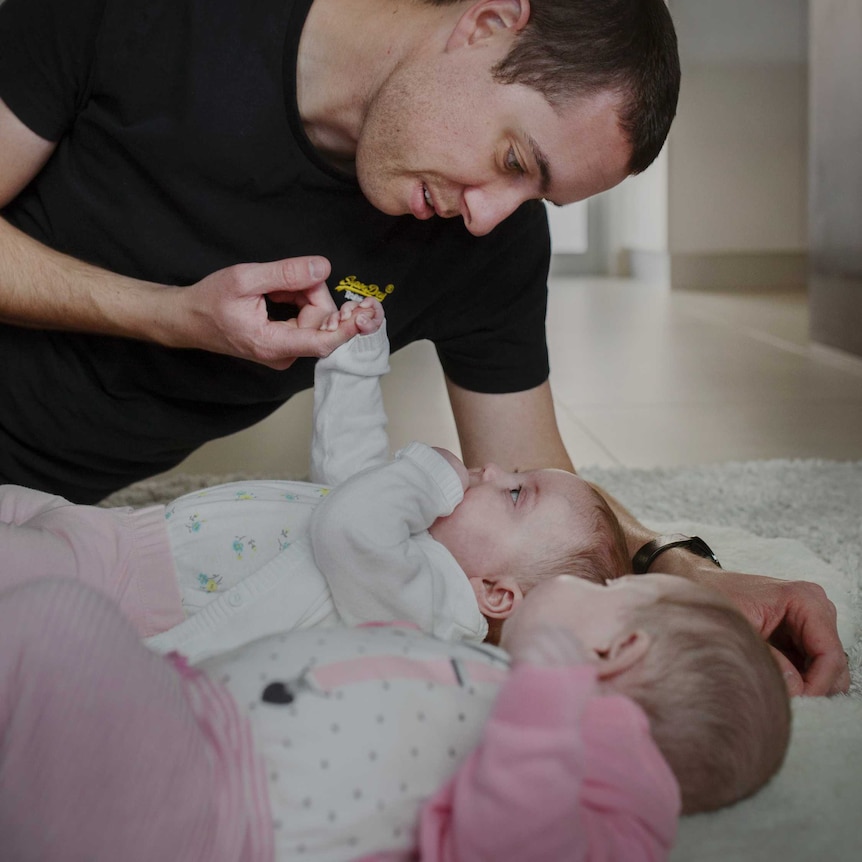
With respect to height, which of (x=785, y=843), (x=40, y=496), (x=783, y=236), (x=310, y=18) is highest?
(x=310, y=18)

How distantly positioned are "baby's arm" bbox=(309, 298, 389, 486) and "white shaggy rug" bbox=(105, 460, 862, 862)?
1.79ft

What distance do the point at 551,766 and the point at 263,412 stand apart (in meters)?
1.03

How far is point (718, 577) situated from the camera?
Answer: 46.9 inches

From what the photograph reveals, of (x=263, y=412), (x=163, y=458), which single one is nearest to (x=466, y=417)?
(x=263, y=412)

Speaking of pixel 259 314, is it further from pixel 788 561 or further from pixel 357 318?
pixel 788 561

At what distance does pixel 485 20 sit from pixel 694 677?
2.69 ft

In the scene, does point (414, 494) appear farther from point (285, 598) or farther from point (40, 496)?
point (40, 496)

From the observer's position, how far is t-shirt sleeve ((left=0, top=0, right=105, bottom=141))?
1.31 metres

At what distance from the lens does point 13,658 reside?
0.70 m

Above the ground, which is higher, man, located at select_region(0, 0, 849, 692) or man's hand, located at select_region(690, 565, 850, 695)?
man, located at select_region(0, 0, 849, 692)

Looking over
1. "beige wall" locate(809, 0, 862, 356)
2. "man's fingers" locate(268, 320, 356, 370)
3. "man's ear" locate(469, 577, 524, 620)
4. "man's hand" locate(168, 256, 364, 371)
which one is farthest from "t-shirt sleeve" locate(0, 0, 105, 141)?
"beige wall" locate(809, 0, 862, 356)

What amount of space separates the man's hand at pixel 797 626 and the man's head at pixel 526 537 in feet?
0.45

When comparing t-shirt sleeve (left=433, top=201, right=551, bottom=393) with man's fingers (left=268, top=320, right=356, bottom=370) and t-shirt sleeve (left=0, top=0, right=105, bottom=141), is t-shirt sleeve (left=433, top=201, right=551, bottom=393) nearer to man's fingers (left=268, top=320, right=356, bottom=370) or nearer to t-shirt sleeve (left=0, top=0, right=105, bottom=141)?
man's fingers (left=268, top=320, right=356, bottom=370)

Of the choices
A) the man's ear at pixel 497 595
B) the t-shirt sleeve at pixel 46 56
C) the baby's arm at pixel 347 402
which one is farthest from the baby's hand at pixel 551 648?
the t-shirt sleeve at pixel 46 56
